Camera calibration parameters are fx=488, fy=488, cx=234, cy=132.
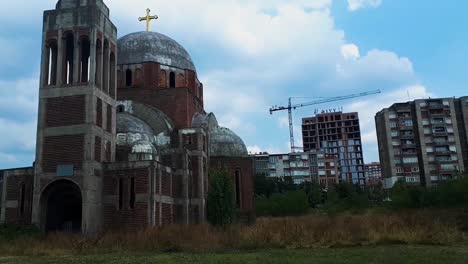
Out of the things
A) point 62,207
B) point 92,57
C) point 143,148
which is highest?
point 92,57

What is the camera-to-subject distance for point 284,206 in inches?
2343

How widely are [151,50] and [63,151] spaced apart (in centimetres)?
1344

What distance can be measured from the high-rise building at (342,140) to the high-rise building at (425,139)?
145 feet

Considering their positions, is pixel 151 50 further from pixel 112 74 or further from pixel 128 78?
pixel 112 74

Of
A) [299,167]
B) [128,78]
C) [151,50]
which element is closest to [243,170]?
[128,78]

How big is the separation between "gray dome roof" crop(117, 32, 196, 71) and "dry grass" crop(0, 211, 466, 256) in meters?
19.9

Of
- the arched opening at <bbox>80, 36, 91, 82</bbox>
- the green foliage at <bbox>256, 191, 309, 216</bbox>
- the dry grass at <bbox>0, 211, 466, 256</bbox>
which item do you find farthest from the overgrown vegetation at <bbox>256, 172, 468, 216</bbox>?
the arched opening at <bbox>80, 36, 91, 82</bbox>

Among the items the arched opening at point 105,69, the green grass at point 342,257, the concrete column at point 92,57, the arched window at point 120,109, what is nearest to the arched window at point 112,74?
the arched opening at point 105,69

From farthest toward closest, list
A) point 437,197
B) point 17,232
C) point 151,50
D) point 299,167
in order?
1. point 299,167
2. point 437,197
3. point 151,50
4. point 17,232

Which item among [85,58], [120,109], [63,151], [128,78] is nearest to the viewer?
[63,151]

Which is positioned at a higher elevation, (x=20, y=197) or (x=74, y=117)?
(x=74, y=117)

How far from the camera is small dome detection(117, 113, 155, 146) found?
29.9m

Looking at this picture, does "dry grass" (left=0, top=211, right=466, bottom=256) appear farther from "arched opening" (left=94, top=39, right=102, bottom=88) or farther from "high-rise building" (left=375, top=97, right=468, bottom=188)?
"high-rise building" (left=375, top=97, right=468, bottom=188)

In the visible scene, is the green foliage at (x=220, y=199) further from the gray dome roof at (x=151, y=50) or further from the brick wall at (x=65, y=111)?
the gray dome roof at (x=151, y=50)
